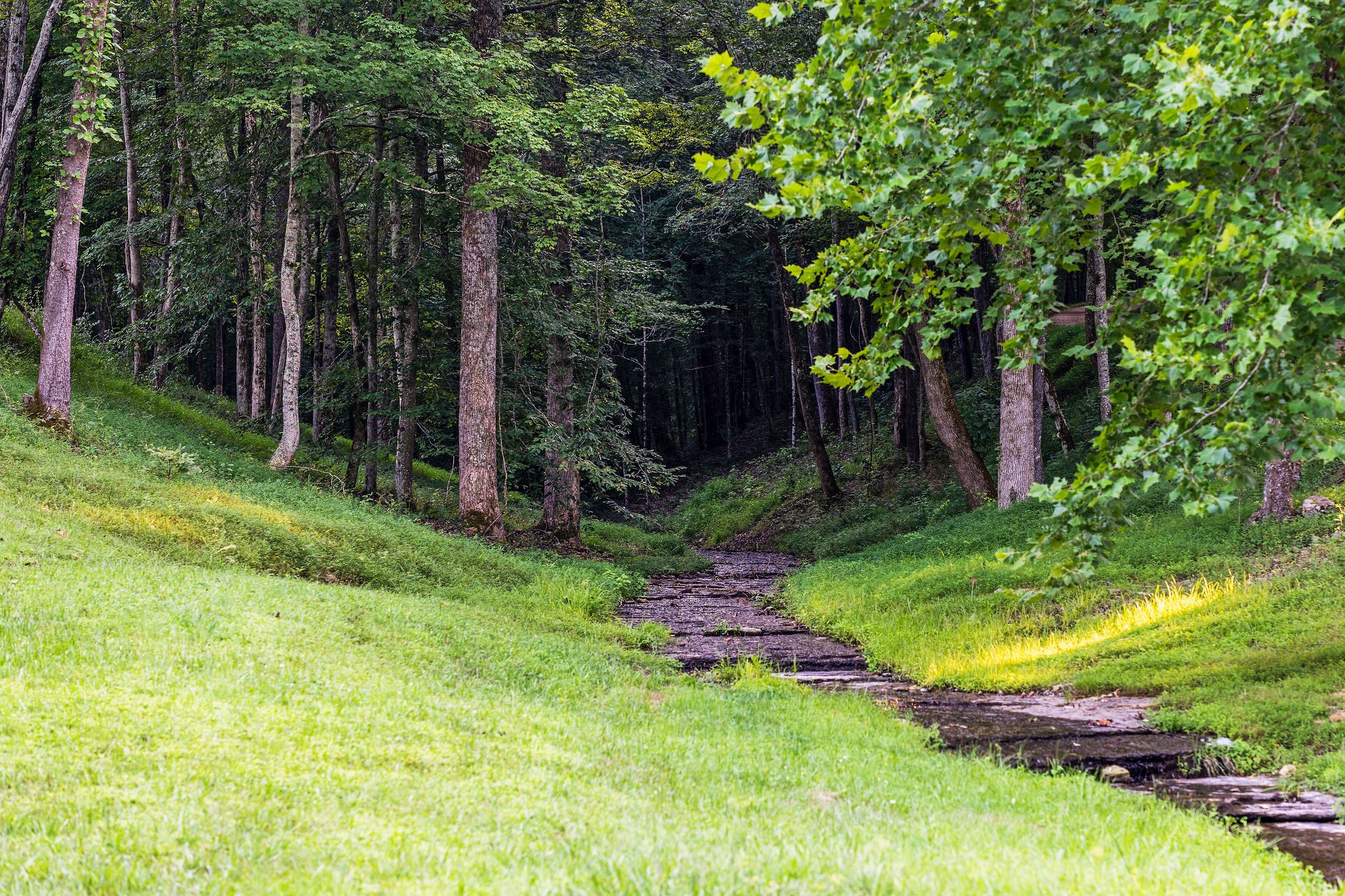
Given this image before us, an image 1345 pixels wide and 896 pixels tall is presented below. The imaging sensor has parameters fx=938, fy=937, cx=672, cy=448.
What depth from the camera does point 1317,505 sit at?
11891 mm

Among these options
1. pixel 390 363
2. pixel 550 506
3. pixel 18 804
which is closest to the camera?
pixel 18 804

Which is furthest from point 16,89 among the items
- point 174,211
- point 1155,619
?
point 1155,619

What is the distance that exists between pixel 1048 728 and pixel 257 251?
20.2m

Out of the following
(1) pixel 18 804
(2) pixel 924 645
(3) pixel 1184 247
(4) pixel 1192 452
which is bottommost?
(2) pixel 924 645

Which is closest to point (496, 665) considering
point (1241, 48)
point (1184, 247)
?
point (1184, 247)

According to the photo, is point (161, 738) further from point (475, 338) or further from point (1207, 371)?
point (475, 338)

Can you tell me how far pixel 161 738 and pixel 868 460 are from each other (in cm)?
2615

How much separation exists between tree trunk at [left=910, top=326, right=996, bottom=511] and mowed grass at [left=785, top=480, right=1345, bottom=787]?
4005mm

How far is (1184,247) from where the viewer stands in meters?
5.01

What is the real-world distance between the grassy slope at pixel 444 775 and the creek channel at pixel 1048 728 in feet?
1.85

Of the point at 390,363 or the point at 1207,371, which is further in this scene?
the point at 390,363

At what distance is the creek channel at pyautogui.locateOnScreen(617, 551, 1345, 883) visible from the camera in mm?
5773

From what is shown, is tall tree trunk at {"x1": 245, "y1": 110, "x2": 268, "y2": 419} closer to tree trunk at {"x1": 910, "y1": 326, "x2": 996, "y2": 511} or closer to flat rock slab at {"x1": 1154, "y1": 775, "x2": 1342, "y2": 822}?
tree trunk at {"x1": 910, "y1": 326, "x2": 996, "y2": 511}

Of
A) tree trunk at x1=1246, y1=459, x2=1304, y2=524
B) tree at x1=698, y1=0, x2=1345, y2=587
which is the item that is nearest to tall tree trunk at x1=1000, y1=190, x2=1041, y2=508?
tree trunk at x1=1246, y1=459, x2=1304, y2=524
